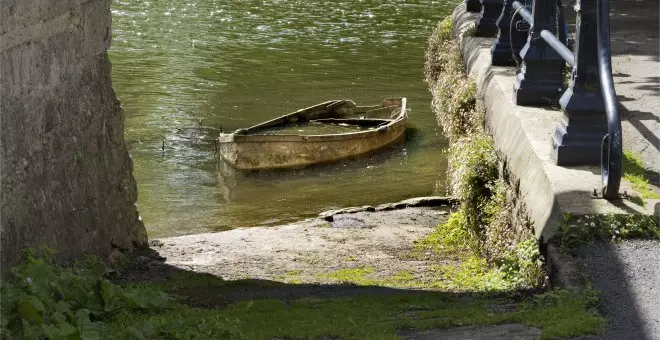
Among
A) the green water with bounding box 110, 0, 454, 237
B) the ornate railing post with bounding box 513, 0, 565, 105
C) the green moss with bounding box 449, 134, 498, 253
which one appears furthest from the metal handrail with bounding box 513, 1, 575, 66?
the green water with bounding box 110, 0, 454, 237

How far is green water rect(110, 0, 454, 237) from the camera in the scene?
16.5 m

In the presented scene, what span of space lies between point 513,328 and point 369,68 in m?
20.4

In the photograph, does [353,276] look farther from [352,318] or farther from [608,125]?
[352,318]

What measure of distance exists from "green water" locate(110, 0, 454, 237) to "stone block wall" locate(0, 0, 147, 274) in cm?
549

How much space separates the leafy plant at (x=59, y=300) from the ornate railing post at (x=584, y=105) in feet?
9.38

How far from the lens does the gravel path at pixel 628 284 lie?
17.0ft

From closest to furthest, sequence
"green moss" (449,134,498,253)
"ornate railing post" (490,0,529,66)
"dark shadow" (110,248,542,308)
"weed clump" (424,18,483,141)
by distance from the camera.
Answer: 1. "dark shadow" (110,248,542,308)
2. "green moss" (449,134,498,253)
3. "ornate railing post" (490,0,529,66)
4. "weed clump" (424,18,483,141)

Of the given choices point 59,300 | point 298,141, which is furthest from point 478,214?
point 298,141

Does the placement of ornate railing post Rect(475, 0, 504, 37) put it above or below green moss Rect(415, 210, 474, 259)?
above

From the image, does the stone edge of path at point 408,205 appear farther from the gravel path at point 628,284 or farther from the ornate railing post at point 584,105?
the gravel path at point 628,284

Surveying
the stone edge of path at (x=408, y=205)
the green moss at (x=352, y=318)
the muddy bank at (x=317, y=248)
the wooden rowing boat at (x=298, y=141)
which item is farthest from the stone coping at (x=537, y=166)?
the wooden rowing boat at (x=298, y=141)

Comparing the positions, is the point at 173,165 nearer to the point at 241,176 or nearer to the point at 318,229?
the point at 241,176

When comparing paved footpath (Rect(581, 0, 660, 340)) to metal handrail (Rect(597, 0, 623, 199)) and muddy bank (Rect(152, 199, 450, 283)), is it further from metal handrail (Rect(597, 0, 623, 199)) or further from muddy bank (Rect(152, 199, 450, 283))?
muddy bank (Rect(152, 199, 450, 283))

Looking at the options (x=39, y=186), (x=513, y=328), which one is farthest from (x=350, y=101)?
(x=513, y=328)
